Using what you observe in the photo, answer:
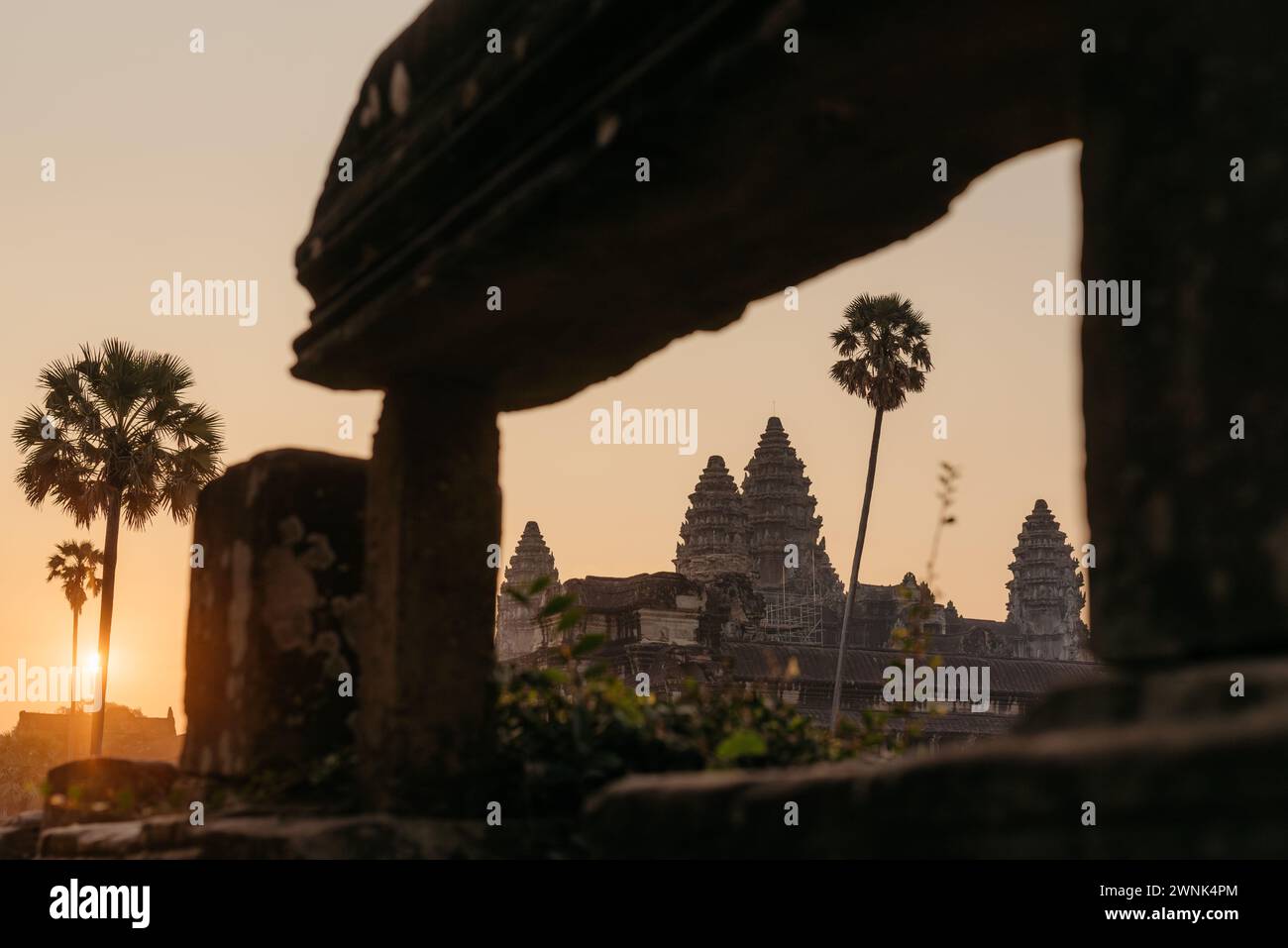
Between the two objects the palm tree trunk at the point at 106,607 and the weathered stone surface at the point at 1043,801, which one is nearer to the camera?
the weathered stone surface at the point at 1043,801

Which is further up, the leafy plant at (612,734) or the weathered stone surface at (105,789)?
the leafy plant at (612,734)

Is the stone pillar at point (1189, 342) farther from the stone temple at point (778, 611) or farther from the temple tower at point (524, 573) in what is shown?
the temple tower at point (524, 573)

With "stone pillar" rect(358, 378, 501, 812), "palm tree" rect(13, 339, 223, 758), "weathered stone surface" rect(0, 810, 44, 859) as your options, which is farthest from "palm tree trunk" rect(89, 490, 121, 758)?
"stone pillar" rect(358, 378, 501, 812)

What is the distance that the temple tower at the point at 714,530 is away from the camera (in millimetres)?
50719

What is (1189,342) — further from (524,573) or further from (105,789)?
(524,573)

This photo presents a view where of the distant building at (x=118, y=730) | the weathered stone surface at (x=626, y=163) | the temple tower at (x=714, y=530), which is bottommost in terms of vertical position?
the distant building at (x=118, y=730)

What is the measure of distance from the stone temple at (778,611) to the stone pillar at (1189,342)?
357cm

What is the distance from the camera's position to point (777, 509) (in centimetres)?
5591

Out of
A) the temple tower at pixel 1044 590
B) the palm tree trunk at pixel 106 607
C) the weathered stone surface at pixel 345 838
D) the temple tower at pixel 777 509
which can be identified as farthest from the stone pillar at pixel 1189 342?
the temple tower at pixel 1044 590

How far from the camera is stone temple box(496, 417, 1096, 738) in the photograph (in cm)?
2591

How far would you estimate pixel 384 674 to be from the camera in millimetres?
3918

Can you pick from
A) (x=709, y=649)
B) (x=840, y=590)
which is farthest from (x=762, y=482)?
(x=709, y=649)

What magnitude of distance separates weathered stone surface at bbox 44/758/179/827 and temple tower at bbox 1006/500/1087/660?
201ft

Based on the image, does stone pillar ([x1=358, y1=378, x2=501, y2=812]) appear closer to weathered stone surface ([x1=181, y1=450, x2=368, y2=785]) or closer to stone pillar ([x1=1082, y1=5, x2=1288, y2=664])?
weathered stone surface ([x1=181, y1=450, x2=368, y2=785])
